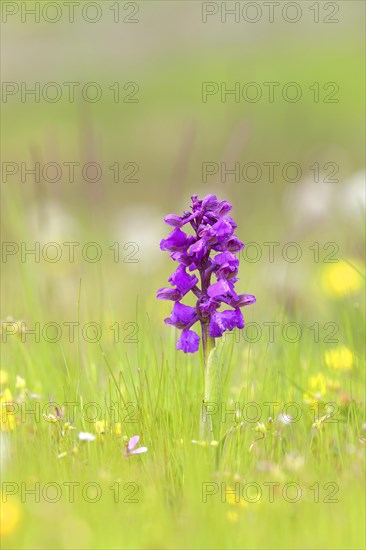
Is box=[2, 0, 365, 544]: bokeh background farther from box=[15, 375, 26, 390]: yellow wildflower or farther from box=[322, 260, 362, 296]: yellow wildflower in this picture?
box=[15, 375, 26, 390]: yellow wildflower

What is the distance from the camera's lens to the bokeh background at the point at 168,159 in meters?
5.93

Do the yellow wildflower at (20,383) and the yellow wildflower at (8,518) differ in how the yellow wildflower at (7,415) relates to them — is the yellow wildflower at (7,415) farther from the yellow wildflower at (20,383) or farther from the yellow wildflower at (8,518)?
the yellow wildflower at (8,518)

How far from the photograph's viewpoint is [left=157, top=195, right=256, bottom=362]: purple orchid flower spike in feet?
12.5

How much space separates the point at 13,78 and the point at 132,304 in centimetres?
1638

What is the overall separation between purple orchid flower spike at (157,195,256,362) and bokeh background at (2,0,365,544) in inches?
21.9

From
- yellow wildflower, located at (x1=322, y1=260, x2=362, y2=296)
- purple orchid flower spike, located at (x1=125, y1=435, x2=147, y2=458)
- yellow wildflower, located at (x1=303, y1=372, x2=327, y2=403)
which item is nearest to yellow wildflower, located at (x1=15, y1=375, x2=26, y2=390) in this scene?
purple orchid flower spike, located at (x1=125, y1=435, x2=147, y2=458)

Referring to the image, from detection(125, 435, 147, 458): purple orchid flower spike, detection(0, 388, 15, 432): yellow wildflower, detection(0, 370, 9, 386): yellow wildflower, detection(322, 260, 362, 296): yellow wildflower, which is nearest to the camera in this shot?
detection(125, 435, 147, 458): purple orchid flower spike

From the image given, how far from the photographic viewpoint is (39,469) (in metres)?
3.61

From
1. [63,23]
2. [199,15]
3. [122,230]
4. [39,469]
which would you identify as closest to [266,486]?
[39,469]

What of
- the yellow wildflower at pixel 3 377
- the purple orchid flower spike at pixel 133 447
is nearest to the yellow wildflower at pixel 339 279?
the yellow wildflower at pixel 3 377

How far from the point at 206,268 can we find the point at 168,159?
15.0 metres

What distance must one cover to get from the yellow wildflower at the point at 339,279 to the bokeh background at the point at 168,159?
0.02 metres

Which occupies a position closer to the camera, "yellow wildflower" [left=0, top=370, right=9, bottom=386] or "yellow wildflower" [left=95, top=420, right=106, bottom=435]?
"yellow wildflower" [left=95, top=420, right=106, bottom=435]

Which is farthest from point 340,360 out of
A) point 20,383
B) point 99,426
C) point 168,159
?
point 168,159
